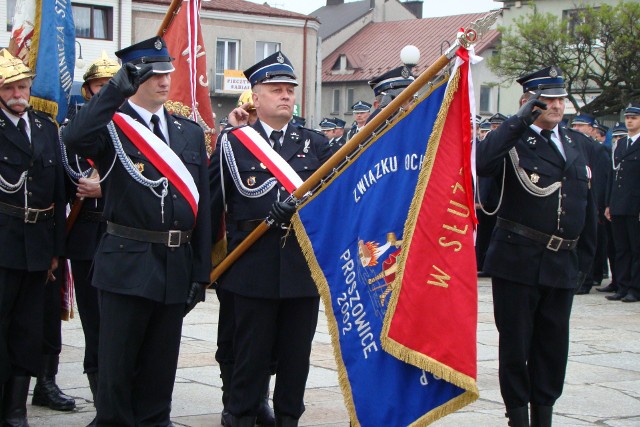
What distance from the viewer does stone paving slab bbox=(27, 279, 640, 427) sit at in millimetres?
6906

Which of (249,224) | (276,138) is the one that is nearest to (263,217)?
(249,224)

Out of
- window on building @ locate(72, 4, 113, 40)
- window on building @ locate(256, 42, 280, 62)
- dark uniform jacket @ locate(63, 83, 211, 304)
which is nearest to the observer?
dark uniform jacket @ locate(63, 83, 211, 304)

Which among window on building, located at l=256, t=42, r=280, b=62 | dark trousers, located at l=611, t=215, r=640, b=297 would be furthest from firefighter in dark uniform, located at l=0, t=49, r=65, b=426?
window on building, located at l=256, t=42, r=280, b=62

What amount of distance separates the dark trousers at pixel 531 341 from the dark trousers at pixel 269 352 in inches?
47.0

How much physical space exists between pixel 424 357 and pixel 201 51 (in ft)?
10.5

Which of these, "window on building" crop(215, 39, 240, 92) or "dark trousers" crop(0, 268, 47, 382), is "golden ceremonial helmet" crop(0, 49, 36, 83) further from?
"window on building" crop(215, 39, 240, 92)

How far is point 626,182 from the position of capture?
44.1 ft

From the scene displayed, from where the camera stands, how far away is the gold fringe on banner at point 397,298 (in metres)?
5.03

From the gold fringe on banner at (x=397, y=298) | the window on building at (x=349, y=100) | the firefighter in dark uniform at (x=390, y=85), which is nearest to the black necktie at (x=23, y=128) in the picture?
the firefighter in dark uniform at (x=390, y=85)

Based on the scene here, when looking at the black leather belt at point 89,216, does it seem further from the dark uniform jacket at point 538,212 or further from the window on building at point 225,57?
the window on building at point 225,57

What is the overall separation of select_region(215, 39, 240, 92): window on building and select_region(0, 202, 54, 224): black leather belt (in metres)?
40.7

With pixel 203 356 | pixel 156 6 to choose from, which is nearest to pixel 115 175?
pixel 203 356

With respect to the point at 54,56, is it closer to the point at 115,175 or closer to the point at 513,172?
the point at 115,175

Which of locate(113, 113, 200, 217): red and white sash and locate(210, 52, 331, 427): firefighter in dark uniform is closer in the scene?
locate(113, 113, 200, 217): red and white sash
